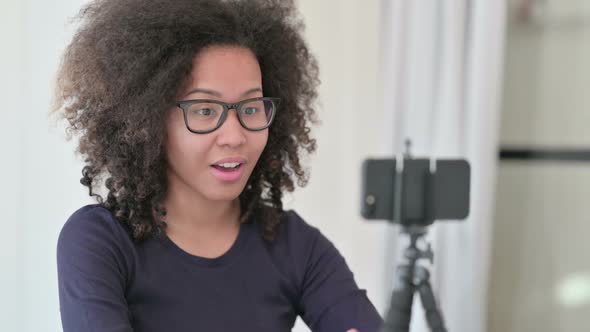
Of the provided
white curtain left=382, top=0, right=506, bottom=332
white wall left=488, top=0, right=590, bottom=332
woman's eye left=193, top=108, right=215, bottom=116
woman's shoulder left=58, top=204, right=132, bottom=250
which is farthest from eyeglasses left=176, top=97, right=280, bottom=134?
white wall left=488, top=0, right=590, bottom=332

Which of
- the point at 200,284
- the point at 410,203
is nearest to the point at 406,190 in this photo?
the point at 410,203

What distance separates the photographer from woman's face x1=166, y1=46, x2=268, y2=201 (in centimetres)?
142

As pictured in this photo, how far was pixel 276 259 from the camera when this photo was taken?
159 cm

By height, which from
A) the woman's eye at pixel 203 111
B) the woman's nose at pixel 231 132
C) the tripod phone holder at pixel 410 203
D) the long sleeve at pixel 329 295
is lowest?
the long sleeve at pixel 329 295

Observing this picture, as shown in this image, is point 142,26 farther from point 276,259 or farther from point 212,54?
point 276,259

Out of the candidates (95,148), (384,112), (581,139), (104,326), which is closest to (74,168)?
(95,148)

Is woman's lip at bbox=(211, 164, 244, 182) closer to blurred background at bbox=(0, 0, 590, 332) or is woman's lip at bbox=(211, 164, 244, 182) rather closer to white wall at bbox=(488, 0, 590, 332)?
blurred background at bbox=(0, 0, 590, 332)

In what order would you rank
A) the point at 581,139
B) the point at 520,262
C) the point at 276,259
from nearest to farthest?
1. the point at 276,259
2. the point at 581,139
3. the point at 520,262

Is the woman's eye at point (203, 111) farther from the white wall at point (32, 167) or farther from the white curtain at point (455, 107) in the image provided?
the white curtain at point (455, 107)

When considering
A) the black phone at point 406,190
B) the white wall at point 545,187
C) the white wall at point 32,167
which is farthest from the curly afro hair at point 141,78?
Answer: the white wall at point 545,187

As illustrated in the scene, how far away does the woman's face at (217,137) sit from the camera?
4.67 feet

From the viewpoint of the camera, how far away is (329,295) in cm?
157

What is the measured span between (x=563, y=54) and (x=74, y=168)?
1.47m

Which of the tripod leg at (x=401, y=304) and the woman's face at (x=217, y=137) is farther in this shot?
the woman's face at (x=217, y=137)
